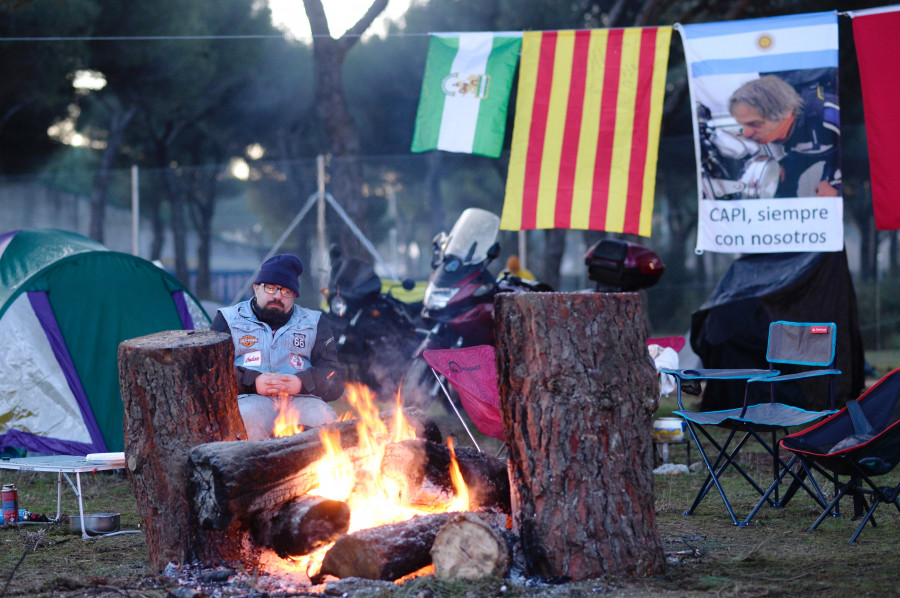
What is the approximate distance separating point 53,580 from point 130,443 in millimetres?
563

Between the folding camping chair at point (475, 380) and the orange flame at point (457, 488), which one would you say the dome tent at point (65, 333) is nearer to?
the folding camping chair at point (475, 380)

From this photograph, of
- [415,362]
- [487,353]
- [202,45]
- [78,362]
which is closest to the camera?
[487,353]

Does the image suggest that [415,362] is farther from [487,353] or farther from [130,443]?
[130,443]

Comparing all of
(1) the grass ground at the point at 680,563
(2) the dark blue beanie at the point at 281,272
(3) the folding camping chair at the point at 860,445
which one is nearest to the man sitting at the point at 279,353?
(2) the dark blue beanie at the point at 281,272

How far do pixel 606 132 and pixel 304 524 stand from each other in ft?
14.9

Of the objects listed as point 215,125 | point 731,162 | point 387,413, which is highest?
point 215,125

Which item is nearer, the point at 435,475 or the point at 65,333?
the point at 435,475

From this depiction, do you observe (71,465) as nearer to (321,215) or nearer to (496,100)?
(496,100)

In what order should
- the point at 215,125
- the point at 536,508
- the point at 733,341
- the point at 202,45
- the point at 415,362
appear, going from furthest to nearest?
the point at 215,125 → the point at 202,45 → the point at 733,341 → the point at 415,362 → the point at 536,508

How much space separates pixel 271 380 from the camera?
4121mm

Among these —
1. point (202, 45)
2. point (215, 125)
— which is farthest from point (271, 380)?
point (215, 125)

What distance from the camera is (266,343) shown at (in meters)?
4.27

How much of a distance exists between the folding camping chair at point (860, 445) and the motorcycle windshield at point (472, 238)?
3.25 metres

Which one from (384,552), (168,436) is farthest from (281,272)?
(384,552)
